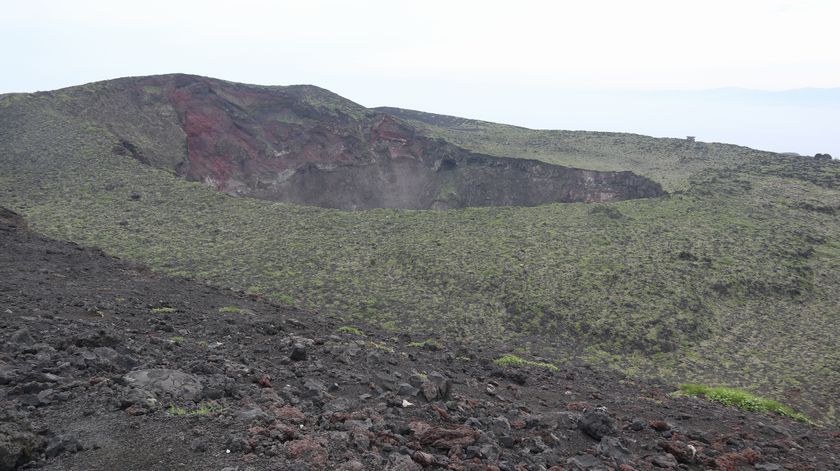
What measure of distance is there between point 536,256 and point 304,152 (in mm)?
28337

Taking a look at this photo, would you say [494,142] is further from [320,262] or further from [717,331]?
[717,331]

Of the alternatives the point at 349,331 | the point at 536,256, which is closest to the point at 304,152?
the point at 536,256

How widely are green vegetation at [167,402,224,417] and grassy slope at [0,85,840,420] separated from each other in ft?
40.4

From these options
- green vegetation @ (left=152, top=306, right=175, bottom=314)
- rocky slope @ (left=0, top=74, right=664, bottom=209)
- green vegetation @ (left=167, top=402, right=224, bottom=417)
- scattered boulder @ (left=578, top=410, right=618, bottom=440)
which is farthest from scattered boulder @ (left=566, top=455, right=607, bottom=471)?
rocky slope @ (left=0, top=74, right=664, bottom=209)

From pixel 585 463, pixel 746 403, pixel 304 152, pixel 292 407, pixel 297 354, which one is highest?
pixel 304 152

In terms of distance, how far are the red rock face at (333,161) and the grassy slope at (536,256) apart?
27.0 feet

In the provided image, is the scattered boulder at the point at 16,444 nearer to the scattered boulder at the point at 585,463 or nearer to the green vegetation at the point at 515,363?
the scattered boulder at the point at 585,463

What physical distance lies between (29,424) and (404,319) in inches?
569

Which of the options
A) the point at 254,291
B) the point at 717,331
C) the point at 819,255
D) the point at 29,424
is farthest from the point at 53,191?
the point at 819,255

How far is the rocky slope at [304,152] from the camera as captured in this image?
39.8 meters

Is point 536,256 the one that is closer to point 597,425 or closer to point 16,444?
point 597,425

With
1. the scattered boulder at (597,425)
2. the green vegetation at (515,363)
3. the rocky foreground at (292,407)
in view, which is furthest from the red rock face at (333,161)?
the scattered boulder at (597,425)

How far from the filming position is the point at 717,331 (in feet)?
65.6

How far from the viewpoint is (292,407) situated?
7.33 metres
